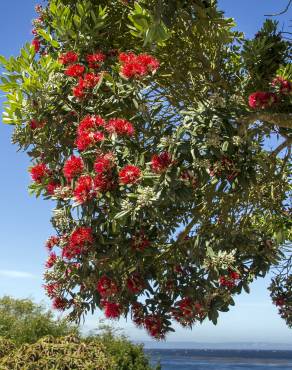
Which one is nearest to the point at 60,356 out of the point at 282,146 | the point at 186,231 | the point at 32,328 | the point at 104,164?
the point at 186,231

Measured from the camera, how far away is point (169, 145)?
5.43 m

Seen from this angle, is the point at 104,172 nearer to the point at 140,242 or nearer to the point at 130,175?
the point at 130,175

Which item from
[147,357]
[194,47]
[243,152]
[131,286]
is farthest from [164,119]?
[147,357]

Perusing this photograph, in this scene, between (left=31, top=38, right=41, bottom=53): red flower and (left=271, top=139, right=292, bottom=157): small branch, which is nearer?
(left=271, top=139, right=292, bottom=157): small branch

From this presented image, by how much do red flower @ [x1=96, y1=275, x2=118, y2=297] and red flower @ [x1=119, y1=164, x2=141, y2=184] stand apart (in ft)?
5.03

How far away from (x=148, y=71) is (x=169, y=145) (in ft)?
3.30

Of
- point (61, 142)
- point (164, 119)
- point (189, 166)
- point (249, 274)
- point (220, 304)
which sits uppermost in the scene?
point (164, 119)

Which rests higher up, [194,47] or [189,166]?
[194,47]

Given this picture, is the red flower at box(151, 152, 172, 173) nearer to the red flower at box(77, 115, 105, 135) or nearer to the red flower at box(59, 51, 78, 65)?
the red flower at box(77, 115, 105, 135)

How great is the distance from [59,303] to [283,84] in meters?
3.99

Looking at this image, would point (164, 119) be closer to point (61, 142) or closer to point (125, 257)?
point (61, 142)

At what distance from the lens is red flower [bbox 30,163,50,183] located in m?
6.68

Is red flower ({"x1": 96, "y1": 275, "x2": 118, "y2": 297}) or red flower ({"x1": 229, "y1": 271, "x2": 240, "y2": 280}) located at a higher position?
red flower ({"x1": 229, "y1": 271, "x2": 240, "y2": 280})

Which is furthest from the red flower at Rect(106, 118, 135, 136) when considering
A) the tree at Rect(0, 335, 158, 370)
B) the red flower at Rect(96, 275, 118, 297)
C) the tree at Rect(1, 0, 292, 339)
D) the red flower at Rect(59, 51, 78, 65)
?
the tree at Rect(0, 335, 158, 370)
